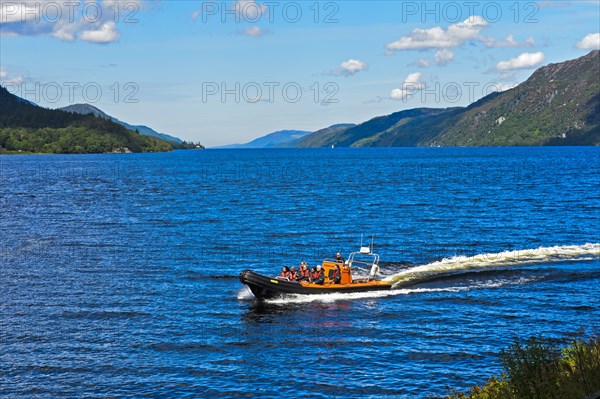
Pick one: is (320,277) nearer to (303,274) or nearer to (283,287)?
(303,274)

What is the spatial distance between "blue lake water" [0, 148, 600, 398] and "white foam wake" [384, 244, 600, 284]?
0.23m

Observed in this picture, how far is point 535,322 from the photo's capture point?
116 ft

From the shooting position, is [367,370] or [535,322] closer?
[367,370]

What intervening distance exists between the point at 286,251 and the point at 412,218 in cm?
2700

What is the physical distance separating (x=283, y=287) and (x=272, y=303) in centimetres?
117

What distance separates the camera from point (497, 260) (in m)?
52.8

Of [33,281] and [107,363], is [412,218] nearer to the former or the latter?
[33,281]

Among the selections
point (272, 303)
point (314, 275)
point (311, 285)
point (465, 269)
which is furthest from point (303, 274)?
point (465, 269)

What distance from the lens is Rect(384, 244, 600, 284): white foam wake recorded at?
4828 cm

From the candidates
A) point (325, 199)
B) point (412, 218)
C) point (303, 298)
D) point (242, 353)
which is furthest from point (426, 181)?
point (242, 353)

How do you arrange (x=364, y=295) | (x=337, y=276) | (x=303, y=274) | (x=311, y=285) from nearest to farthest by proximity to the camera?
(x=311, y=285) < (x=364, y=295) < (x=337, y=276) < (x=303, y=274)

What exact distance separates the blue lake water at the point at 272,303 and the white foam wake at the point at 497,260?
0.77 ft

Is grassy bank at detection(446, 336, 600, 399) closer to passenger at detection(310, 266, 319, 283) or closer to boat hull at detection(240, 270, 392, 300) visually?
boat hull at detection(240, 270, 392, 300)

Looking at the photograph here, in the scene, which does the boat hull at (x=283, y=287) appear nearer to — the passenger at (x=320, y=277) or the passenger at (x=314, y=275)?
the passenger at (x=320, y=277)
